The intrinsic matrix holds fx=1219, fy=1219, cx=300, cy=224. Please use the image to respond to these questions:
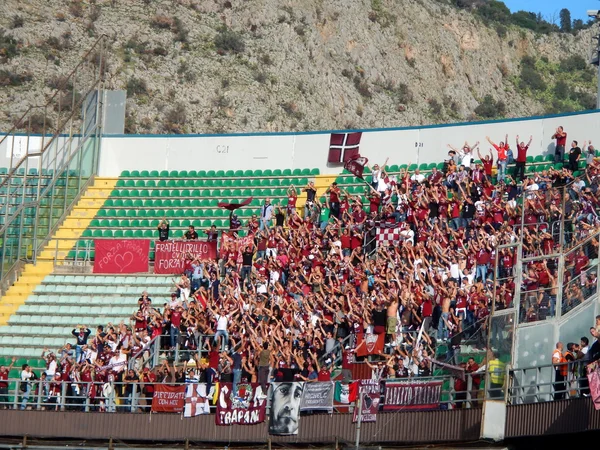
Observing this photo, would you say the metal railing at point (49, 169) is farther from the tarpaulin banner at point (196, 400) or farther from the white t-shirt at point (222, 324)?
the tarpaulin banner at point (196, 400)

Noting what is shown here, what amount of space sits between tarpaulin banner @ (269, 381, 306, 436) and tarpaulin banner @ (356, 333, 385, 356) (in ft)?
7.33

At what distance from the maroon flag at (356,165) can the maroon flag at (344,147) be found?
74 centimetres

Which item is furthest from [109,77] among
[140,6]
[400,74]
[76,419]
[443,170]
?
[76,419]

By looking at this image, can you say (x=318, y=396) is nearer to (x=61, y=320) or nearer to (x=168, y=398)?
(x=168, y=398)

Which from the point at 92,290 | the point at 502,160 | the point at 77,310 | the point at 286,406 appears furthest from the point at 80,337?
the point at 502,160

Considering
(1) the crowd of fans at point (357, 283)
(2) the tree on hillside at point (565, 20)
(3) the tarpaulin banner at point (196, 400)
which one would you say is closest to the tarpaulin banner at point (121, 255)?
(1) the crowd of fans at point (357, 283)

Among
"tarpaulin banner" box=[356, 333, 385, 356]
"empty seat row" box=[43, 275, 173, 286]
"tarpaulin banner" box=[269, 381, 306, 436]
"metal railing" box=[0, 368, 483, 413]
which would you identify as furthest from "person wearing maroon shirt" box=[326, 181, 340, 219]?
"tarpaulin banner" box=[269, 381, 306, 436]

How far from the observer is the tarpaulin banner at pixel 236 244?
104 feet

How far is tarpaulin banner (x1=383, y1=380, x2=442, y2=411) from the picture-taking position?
23.3 meters

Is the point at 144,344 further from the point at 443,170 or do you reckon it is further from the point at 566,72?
the point at 566,72

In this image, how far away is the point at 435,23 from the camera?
97125 millimetres

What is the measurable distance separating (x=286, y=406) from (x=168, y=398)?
285cm

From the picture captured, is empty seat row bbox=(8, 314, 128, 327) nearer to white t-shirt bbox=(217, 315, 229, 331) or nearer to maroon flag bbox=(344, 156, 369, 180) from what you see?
white t-shirt bbox=(217, 315, 229, 331)

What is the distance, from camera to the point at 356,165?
36.4 m
